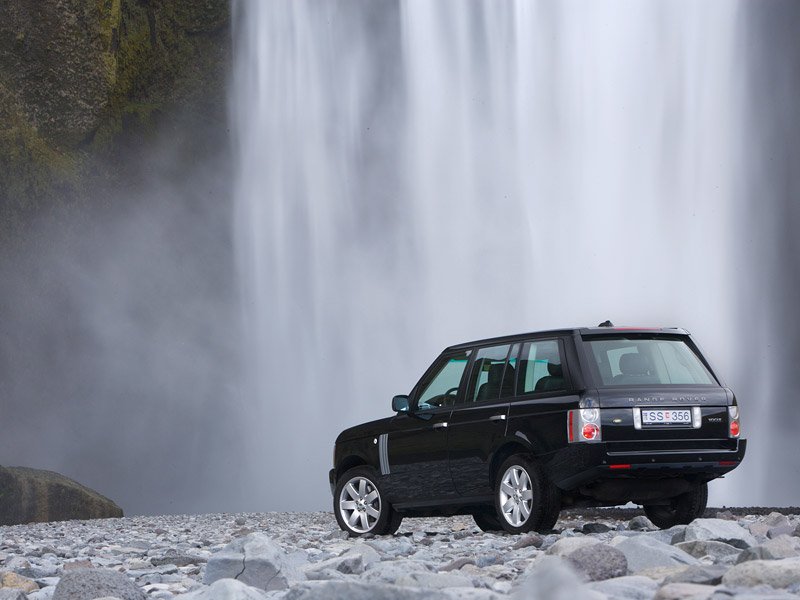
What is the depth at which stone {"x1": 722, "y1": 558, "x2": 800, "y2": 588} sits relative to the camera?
479 cm

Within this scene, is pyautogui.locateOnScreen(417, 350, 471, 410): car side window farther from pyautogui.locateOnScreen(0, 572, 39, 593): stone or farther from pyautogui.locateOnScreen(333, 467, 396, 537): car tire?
pyautogui.locateOnScreen(0, 572, 39, 593): stone

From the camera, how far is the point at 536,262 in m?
28.8

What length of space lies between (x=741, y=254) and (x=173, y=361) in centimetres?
1514

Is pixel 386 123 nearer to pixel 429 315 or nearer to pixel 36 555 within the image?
pixel 429 315

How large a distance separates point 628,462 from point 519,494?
96 cm

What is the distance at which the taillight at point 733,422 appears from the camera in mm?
9445

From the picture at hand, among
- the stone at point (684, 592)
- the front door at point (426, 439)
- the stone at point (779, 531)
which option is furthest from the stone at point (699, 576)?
the front door at point (426, 439)

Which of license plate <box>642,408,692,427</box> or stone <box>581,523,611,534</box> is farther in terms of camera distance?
stone <box>581,523,611,534</box>

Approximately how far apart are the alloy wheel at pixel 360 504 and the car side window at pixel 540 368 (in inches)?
76.2

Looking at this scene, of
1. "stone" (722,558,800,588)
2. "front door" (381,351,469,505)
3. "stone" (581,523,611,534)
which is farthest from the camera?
"front door" (381,351,469,505)

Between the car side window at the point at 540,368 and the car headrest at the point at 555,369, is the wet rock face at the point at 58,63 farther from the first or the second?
the car headrest at the point at 555,369

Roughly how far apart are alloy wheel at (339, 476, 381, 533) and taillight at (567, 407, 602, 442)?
243 cm

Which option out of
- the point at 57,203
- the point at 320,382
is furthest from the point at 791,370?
the point at 57,203

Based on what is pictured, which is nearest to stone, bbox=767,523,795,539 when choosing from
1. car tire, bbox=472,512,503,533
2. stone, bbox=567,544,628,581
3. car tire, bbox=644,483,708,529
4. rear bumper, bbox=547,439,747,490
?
rear bumper, bbox=547,439,747,490
